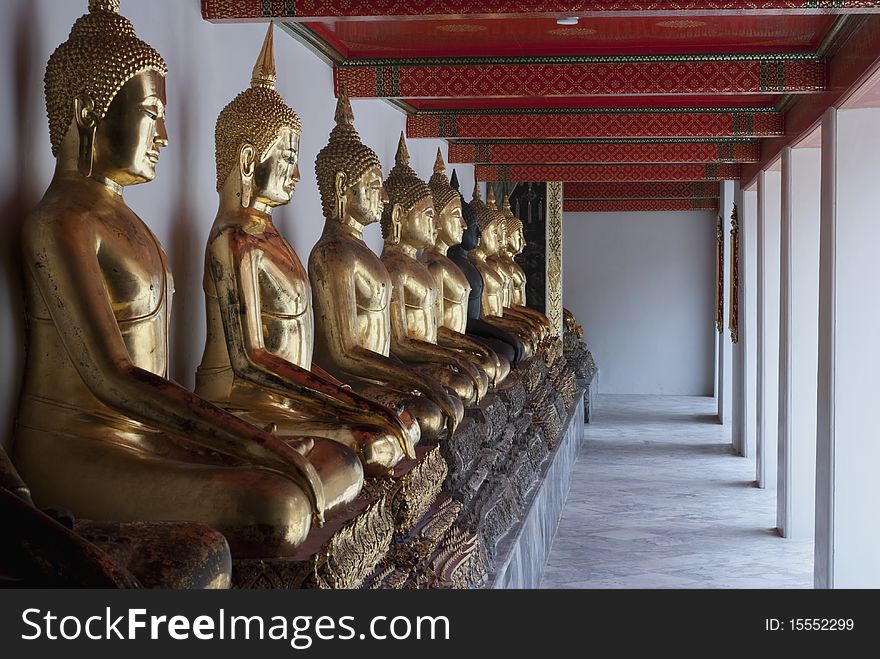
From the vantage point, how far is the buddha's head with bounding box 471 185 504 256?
8.90 m

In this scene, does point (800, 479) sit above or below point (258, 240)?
below

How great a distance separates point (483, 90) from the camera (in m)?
6.21

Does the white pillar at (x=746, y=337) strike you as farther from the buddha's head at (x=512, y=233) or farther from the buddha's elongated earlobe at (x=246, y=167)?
the buddha's elongated earlobe at (x=246, y=167)

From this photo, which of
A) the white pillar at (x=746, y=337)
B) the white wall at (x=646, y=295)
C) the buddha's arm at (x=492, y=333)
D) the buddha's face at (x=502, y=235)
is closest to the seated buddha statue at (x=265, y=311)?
the buddha's arm at (x=492, y=333)

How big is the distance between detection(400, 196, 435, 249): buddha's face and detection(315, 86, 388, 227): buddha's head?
114 centimetres

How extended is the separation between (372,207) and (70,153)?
77.6 inches

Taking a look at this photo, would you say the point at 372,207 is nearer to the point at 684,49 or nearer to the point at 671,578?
the point at 684,49

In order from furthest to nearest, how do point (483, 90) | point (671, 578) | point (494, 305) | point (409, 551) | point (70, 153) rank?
point (494, 305)
point (671, 578)
point (483, 90)
point (409, 551)
point (70, 153)

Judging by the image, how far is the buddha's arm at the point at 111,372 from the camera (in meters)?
2.82

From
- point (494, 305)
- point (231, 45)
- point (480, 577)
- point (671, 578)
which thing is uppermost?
point (231, 45)

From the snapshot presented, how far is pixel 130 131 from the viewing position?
3020mm

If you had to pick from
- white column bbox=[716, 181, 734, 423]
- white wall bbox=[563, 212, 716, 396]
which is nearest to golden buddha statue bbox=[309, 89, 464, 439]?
white column bbox=[716, 181, 734, 423]

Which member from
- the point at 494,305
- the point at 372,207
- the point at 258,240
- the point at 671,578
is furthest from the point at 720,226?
the point at 258,240

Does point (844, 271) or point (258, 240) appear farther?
point (844, 271)
